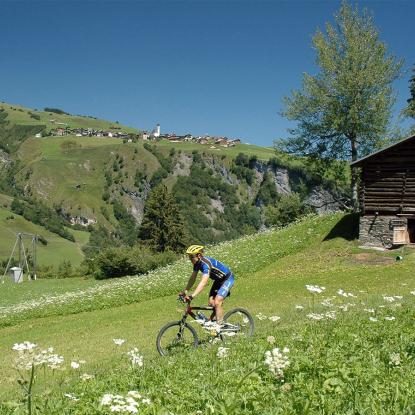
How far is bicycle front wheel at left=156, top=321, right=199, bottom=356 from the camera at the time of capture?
12.4 metres

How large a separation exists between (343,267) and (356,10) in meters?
22.6

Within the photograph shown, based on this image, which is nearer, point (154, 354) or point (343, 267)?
point (154, 354)

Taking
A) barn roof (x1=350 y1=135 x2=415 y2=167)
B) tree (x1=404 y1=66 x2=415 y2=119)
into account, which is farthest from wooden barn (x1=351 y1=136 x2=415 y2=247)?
tree (x1=404 y1=66 x2=415 y2=119)

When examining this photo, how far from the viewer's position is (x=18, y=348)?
5.59m

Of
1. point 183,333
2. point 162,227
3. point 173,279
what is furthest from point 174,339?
point 162,227

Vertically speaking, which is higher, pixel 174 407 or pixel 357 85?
pixel 357 85

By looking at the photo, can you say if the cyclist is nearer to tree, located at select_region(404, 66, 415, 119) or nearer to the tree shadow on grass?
the tree shadow on grass

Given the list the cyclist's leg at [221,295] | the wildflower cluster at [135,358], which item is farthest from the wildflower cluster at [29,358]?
the cyclist's leg at [221,295]

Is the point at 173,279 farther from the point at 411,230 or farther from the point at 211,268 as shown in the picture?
the point at 211,268

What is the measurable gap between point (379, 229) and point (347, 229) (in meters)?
3.41

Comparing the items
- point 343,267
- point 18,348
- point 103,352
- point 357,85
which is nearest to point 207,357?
point 18,348

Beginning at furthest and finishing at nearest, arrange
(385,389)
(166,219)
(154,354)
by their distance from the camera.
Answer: (166,219)
(154,354)
(385,389)

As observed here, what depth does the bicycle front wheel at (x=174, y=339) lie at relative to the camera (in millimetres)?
12438

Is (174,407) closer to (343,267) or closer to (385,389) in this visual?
(385,389)
